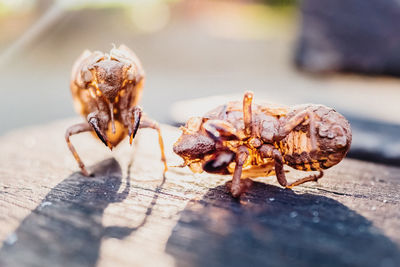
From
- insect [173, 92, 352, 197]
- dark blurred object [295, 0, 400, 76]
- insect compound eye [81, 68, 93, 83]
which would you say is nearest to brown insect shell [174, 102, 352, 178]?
insect [173, 92, 352, 197]

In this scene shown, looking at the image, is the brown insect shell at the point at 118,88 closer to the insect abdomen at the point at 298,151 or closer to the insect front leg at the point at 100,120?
the insect front leg at the point at 100,120

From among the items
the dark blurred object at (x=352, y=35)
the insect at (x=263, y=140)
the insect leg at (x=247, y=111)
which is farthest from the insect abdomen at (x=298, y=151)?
the dark blurred object at (x=352, y=35)

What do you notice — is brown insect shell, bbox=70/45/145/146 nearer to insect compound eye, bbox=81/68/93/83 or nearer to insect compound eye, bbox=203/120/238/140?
insect compound eye, bbox=81/68/93/83

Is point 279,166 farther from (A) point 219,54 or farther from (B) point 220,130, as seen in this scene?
(A) point 219,54

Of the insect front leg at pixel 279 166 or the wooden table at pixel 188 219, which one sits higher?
the insect front leg at pixel 279 166

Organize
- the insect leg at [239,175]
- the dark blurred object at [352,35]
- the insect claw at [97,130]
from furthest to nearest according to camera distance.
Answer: the dark blurred object at [352,35]
the insect claw at [97,130]
the insect leg at [239,175]

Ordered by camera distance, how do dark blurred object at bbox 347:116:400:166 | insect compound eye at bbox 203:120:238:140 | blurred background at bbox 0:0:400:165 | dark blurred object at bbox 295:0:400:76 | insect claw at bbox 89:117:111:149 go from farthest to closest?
dark blurred object at bbox 295:0:400:76
blurred background at bbox 0:0:400:165
dark blurred object at bbox 347:116:400:166
insect claw at bbox 89:117:111:149
insect compound eye at bbox 203:120:238:140

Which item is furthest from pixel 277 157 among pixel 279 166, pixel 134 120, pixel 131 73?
pixel 131 73
